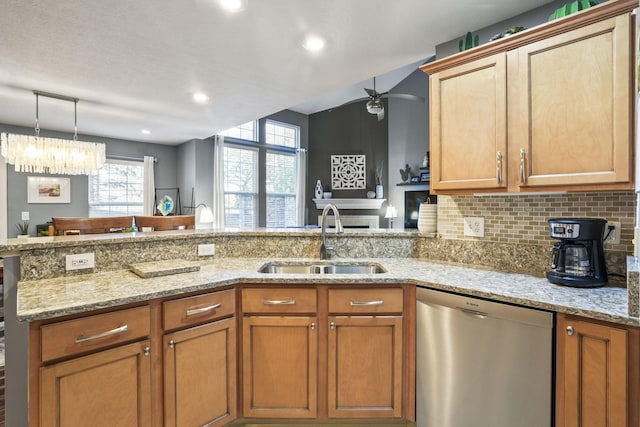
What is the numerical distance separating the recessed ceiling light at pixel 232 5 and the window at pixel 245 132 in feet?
15.3

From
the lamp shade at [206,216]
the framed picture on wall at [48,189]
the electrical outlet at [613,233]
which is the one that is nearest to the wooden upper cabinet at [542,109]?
the electrical outlet at [613,233]

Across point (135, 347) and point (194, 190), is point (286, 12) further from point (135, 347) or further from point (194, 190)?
point (194, 190)

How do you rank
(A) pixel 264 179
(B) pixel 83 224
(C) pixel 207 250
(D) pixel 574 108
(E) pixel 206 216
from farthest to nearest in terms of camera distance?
(A) pixel 264 179, (E) pixel 206 216, (B) pixel 83 224, (C) pixel 207 250, (D) pixel 574 108

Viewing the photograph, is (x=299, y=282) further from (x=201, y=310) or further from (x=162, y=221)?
(x=162, y=221)

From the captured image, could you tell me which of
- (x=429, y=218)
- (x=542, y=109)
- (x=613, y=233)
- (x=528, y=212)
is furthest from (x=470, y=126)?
(x=613, y=233)

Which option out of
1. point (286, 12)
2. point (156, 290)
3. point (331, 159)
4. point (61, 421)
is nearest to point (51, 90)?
point (286, 12)

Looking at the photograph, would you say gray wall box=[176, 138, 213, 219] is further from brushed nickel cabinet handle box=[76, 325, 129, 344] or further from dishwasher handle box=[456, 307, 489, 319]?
dishwasher handle box=[456, 307, 489, 319]

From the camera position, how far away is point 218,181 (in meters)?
6.21

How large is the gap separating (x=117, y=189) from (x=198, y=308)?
17.2 feet

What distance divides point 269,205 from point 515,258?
5.86 m

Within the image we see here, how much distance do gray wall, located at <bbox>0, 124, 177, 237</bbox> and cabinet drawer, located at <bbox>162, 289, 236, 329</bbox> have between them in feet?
16.1

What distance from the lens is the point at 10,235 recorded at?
15.7ft

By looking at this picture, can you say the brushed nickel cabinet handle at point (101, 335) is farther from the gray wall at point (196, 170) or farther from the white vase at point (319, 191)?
the white vase at point (319, 191)

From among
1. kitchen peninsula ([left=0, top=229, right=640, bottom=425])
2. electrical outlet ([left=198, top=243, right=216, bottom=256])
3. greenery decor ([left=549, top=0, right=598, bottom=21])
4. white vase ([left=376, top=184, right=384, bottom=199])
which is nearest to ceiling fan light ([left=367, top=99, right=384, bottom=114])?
white vase ([left=376, top=184, right=384, bottom=199])
